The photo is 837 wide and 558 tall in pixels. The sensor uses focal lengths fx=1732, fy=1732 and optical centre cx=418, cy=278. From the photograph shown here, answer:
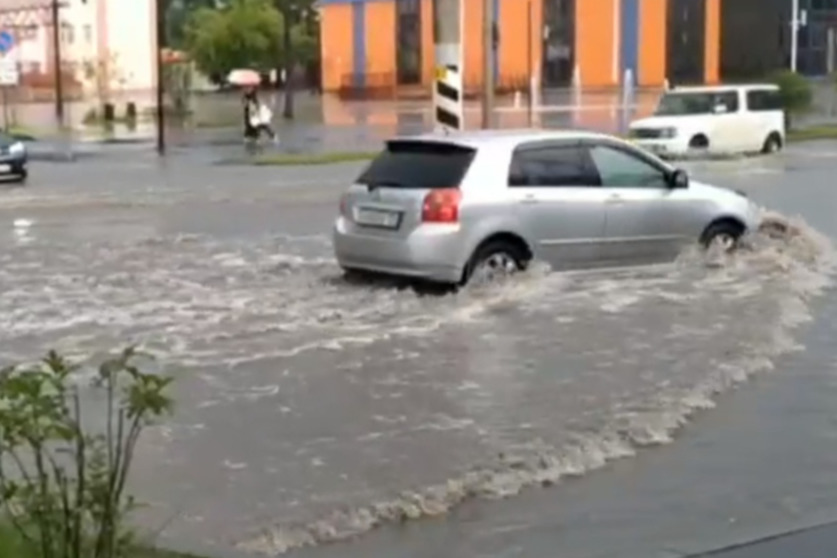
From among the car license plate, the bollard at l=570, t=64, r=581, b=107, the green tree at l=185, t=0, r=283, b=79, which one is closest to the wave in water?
the car license plate

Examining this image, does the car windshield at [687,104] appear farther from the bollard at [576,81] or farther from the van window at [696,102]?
the bollard at [576,81]

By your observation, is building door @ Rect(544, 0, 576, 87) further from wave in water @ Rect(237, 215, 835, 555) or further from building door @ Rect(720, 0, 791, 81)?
wave in water @ Rect(237, 215, 835, 555)

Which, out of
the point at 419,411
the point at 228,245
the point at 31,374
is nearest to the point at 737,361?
the point at 419,411

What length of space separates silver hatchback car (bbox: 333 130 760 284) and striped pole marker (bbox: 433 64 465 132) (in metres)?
10.1

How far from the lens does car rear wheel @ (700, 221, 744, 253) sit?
1784 centimetres

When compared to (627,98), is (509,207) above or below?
below

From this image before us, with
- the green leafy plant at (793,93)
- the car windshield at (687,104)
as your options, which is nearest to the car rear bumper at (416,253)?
the car windshield at (687,104)

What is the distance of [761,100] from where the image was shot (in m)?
43.9

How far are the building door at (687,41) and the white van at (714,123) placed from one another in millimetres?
39059

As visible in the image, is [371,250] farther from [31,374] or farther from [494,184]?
[31,374]

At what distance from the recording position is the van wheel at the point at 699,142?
42.4 meters

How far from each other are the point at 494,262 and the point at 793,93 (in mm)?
40368

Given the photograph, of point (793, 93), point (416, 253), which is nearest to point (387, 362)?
point (416, 253)

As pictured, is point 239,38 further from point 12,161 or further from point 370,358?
point 370,358
